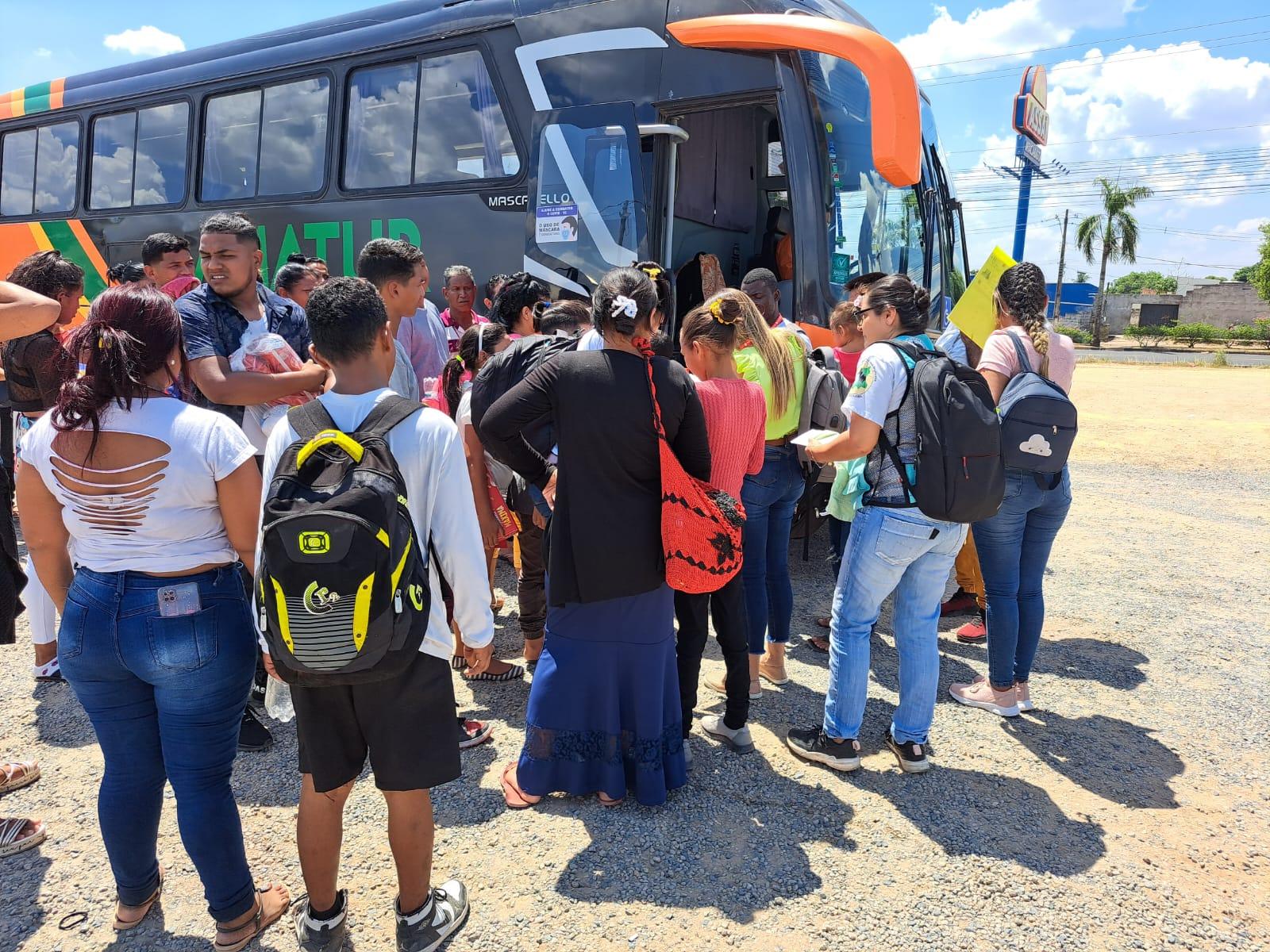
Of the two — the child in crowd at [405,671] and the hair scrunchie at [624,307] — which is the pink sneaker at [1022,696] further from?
the child in crowd at [405,671]

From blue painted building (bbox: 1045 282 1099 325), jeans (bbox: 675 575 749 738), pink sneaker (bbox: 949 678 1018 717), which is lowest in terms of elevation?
pink sneaker (bbox: 949 678 1018 717)

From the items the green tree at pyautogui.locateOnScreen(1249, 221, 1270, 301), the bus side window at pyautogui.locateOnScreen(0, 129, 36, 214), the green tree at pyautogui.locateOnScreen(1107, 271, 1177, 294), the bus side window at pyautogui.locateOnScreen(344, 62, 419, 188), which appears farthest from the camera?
the green tree at pyautogui.locateOnScreen(1107, 271, 1177, 294)

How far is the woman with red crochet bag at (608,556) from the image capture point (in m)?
2.69

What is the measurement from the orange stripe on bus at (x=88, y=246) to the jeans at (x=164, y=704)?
7.61 metres

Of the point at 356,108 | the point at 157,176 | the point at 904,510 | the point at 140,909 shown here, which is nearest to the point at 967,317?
the point at 904,510

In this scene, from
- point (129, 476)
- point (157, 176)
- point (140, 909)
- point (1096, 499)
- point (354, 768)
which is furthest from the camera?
point (1096, 499)

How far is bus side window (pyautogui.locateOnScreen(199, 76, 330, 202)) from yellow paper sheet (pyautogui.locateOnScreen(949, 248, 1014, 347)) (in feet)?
17.5

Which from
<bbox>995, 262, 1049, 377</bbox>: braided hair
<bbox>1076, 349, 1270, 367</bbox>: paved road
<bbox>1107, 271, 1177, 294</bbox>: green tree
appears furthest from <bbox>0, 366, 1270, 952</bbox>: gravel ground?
<bbox>1107, 271, 1177, 294</bbox>: green tree

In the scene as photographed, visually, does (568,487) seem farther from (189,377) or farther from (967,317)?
(967,317)

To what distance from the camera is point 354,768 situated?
2.21 m

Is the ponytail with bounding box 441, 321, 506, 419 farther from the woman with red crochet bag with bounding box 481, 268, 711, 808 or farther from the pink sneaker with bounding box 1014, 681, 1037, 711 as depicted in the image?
the pink sneaker with bounding box 1014, 681, 1037, 711

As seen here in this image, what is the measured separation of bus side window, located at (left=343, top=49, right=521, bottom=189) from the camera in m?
6.02

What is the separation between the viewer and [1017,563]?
12.0 ft

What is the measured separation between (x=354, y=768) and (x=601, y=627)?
3.25ft
